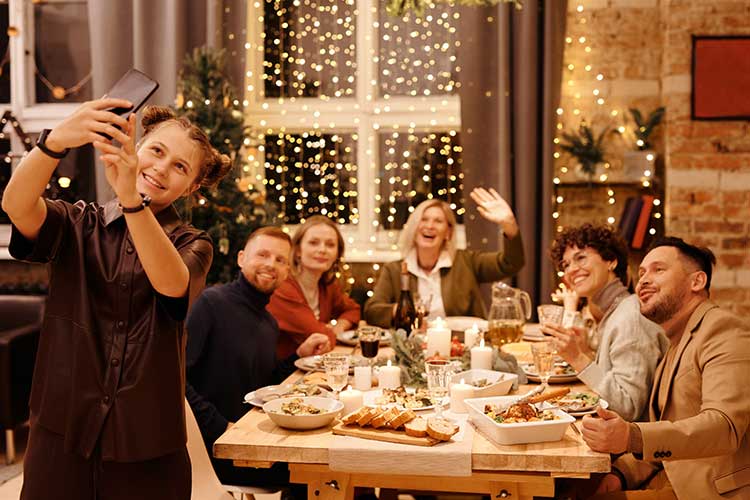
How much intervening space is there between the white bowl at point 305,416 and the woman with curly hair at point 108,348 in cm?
38

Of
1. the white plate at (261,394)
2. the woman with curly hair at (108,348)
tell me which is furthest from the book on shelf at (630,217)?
the woman with curly hair at (108,348)

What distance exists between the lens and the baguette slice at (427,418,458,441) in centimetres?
183

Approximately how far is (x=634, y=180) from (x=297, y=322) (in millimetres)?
2327

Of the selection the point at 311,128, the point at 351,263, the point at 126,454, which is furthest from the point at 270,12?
the point at 126,454

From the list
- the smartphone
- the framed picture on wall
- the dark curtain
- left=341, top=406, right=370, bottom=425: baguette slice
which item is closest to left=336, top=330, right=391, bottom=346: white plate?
left=341, top=406, right=370, bottom=425: baguette slice

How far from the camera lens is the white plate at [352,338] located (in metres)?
3.23

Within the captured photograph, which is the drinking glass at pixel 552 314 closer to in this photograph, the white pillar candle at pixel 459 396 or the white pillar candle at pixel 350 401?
the white pillar candle at pixel 459 396

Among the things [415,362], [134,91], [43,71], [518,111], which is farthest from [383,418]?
[43,71]

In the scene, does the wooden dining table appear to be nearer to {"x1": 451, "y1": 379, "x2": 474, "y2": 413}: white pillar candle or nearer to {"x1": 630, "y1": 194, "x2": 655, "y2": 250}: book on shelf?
{"x1": 451, "y1": 379, "x2": 474, "y2": 413}: white pillar candle

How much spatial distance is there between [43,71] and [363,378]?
3773 mm

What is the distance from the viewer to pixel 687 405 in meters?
2.08

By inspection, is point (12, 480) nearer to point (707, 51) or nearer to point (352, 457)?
point (352, 457)

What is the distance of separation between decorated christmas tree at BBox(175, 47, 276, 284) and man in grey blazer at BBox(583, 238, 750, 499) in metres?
2.42

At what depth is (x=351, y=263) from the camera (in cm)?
493
